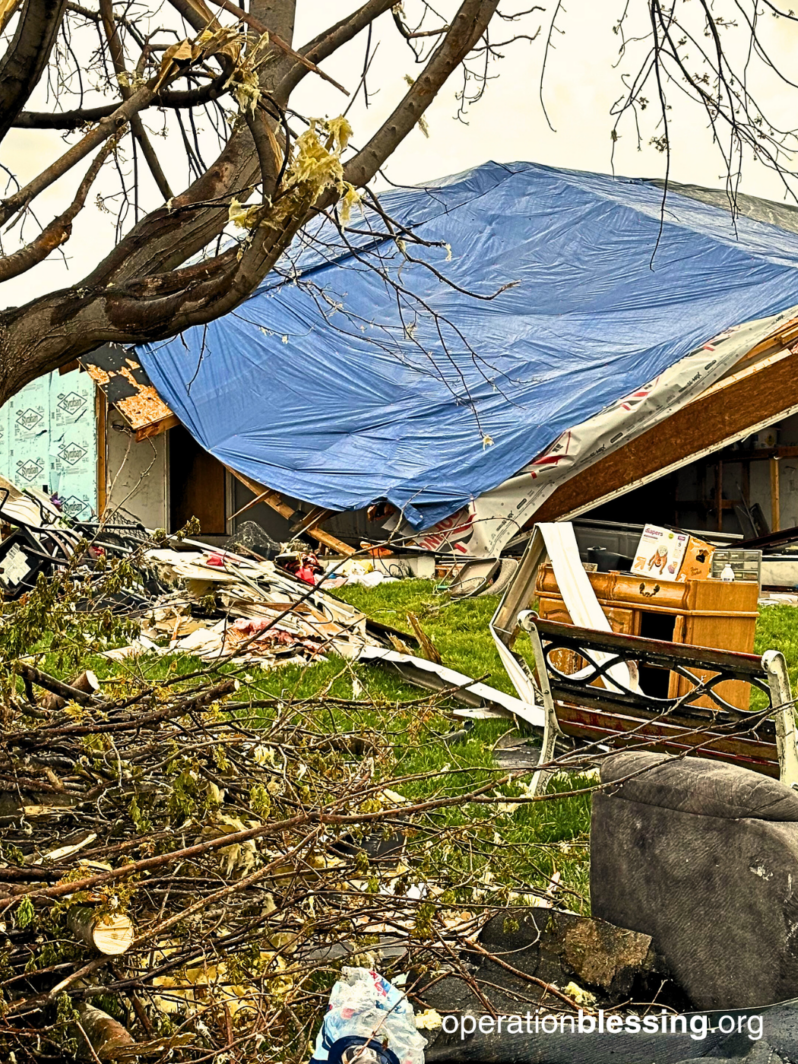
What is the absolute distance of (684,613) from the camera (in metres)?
5.96

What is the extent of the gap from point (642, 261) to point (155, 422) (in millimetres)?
7874

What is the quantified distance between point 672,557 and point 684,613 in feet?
1.16

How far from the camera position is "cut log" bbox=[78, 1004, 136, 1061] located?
2084mm

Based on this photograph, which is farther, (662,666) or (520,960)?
(662,666)

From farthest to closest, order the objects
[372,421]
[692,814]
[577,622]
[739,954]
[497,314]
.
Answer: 1. [497,314]
2. [372,421]
3. [577,622]
4. [692,814]
5. [739,954]

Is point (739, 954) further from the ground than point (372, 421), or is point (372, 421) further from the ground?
point (372, 421)

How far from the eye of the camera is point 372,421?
50.3 feet

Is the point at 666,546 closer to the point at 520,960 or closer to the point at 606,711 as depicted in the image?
the point at 606,711

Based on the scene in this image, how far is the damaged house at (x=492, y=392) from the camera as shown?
43.0 ft

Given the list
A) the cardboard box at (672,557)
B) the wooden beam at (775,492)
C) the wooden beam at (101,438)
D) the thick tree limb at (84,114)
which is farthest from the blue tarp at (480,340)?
the thick tree limb at (84,114)

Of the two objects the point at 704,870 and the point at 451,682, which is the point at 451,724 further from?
the point at 704,870

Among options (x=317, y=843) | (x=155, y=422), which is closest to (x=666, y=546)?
(x=317, y=843)

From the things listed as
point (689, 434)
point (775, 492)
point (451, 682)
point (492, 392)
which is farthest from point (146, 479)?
point (451, 682)

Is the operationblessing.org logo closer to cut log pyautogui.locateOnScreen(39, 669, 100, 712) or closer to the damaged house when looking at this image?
cut log pyautogui.locateOnScreen(39, 669, 100, 712)
